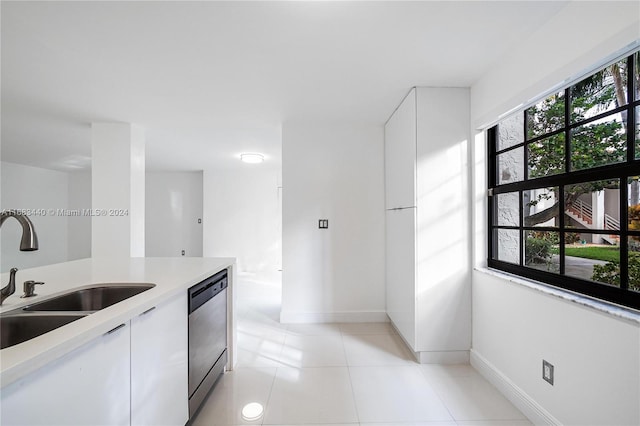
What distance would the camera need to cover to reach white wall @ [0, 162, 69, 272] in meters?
5.79

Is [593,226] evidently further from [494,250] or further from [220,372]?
[220,372]

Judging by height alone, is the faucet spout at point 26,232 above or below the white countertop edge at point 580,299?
above

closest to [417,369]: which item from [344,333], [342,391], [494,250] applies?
[342,391]

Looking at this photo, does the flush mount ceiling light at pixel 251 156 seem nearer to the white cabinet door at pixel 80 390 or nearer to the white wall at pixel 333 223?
the white wall at pixel 333 223

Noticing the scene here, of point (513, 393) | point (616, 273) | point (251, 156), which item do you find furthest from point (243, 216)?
point (616, 273)

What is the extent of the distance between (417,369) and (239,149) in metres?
4.10

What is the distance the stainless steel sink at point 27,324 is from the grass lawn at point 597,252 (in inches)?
93.8

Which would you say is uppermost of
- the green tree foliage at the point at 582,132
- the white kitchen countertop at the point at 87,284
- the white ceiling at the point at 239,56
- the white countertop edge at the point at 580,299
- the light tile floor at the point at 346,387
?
the white ceiling at the point at 239,56

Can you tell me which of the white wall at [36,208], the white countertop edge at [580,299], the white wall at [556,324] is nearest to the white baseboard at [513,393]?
the white wall at [556,324]

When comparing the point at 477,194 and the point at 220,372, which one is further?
the point at 477,194

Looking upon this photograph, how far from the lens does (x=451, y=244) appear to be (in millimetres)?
2391

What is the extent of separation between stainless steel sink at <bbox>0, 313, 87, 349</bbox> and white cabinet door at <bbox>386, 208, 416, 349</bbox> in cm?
225

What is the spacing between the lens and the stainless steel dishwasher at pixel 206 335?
1.63m

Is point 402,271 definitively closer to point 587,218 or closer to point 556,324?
point 556,324
